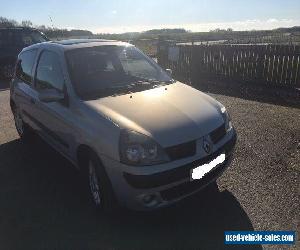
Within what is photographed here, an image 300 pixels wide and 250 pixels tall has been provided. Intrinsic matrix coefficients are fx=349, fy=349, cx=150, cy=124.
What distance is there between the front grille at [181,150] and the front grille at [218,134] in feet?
1.01

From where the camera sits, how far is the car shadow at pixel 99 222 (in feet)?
11.1

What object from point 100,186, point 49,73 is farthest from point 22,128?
point 100,186

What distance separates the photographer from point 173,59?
13570 mm

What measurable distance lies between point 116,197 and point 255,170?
2139 millimetres

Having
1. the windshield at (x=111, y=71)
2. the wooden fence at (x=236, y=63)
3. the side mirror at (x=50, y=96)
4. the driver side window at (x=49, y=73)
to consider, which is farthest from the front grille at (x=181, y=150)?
the wooden fence at (x=236, y=63)

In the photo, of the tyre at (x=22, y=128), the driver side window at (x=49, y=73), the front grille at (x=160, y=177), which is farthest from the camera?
the tyre at (x=22, y=128)

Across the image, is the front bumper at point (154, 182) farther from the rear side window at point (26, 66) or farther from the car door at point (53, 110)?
the rear side window at point (26, 66)

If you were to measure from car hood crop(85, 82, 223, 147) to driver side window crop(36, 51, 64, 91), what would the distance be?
774 millimetres

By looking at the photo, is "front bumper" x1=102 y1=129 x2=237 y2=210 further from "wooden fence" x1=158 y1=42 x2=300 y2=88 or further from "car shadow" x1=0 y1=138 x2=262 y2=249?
"wooden fence" x1=158 y1=42 x2=300 y2=88

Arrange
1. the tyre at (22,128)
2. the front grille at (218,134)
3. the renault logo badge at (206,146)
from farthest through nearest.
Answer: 1. the tyre at (22,128)
2. the front grille at (218,134)
3. the renault logo badge at (206,146)

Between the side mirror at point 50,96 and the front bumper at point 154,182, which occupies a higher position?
the side mirror at point 50,96

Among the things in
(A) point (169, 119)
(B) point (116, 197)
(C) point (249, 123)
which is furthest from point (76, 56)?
(C) point (249, 123)


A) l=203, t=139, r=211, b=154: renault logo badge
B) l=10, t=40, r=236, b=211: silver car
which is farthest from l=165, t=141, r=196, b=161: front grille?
l=203, t=139, r=211, b=154: renault logo badge

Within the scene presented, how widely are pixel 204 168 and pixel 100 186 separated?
108 cm
